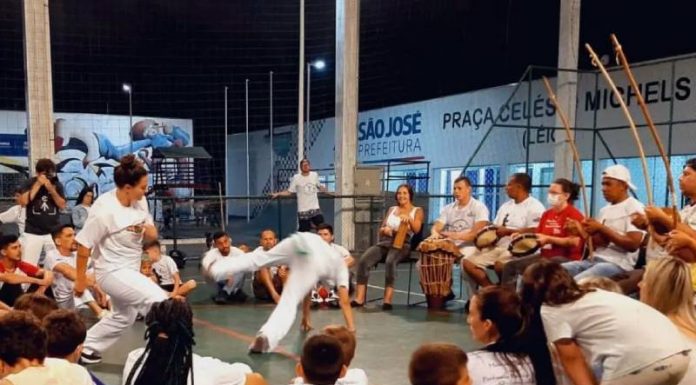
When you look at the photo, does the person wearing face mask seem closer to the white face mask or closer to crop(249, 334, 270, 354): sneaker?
crop(249, 334, 270, 354): sneaker

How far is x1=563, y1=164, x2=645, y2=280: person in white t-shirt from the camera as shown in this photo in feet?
15.9

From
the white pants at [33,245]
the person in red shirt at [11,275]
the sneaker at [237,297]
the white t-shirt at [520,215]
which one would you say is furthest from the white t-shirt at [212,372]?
the sneaker at [237,297]

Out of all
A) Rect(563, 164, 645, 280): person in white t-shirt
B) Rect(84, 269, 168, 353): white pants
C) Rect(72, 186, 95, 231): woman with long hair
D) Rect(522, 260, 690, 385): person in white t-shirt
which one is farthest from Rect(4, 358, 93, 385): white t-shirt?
Rect(72, 186, 95, 231): woman with long hair

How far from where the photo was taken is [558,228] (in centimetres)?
559

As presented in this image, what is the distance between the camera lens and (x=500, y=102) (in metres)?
14.5

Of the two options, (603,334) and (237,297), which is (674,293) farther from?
(237,297)

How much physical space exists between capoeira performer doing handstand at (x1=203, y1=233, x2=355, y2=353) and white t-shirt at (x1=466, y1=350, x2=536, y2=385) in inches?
99.4

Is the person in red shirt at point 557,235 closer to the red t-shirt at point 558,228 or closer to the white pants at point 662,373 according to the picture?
the red t-shirt at point 558,228

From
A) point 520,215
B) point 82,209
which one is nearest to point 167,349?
point 520,215


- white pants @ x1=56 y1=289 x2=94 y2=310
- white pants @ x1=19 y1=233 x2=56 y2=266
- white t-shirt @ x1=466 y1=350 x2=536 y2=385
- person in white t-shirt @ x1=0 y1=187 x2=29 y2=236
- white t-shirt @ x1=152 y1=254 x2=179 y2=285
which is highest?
person in white t-shirt @ x1=0 y1=187 x2=29 y2=236

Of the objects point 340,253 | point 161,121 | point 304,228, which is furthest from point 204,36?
point 340,253

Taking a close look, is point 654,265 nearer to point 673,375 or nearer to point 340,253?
point 673,375

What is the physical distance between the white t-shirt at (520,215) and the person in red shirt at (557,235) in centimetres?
23

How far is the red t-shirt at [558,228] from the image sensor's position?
5.54 meters
